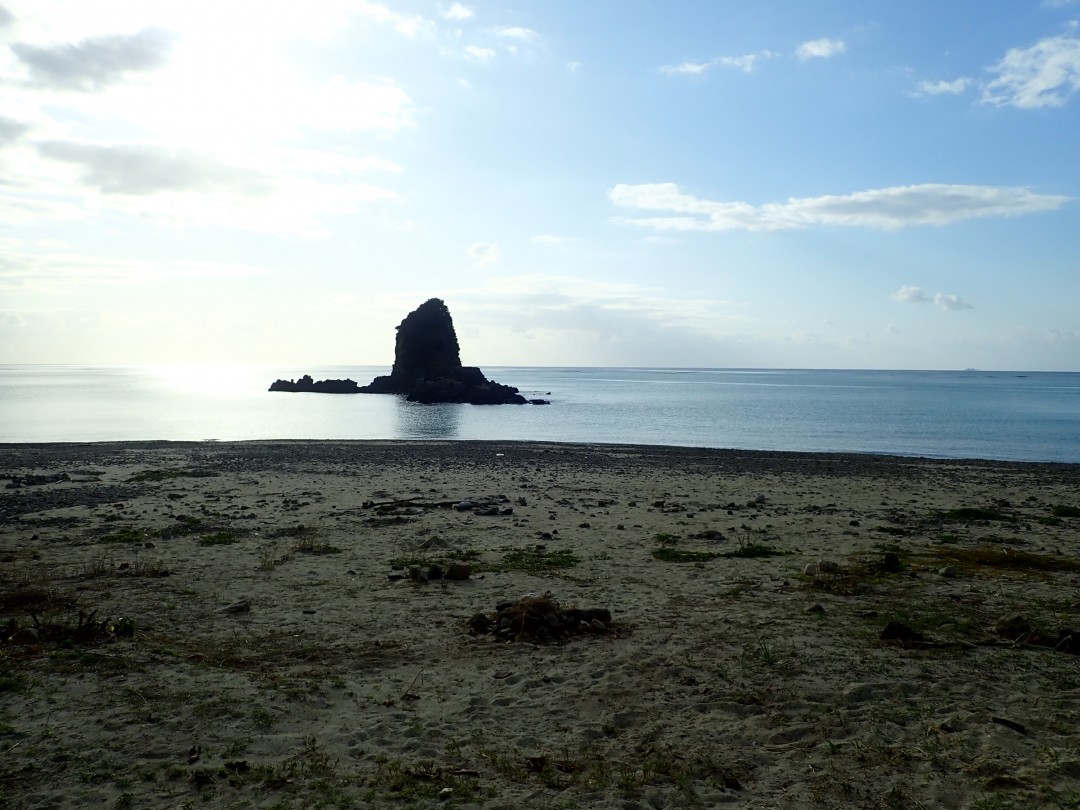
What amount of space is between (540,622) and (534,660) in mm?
884

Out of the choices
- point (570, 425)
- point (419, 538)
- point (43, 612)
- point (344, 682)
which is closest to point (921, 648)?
point (344, 682)

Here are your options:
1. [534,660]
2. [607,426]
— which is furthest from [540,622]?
[607,426]

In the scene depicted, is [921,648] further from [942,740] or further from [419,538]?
[419,538]

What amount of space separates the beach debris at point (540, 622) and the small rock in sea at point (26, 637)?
516 centimetres

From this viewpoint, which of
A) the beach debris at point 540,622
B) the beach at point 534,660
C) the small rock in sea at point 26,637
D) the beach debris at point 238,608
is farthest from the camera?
the beach debris at point 238,608

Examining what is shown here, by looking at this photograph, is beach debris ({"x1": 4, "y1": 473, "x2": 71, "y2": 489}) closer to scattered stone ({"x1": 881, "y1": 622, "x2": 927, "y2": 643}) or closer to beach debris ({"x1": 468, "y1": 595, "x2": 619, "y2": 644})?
beach debris ({"x1": 468, "y1": 595, "x2": 619, "y2": 644})

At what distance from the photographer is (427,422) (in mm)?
65875

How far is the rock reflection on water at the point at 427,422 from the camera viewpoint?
54312 mm

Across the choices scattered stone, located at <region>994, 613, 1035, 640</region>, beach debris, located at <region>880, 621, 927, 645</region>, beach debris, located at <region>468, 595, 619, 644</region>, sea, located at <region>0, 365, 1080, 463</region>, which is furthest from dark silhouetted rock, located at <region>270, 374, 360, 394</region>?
scattered stone, located at <region>994, 613, 1035, 640</region>

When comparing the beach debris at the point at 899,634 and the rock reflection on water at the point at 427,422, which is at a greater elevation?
the rock reflection on water at the point at 427,422

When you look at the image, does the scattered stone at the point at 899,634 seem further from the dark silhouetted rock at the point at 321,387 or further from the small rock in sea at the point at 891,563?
the dark silhouetted rock at the point at 321,387

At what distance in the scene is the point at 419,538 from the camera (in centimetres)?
1538

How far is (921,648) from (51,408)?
8839 centimetres

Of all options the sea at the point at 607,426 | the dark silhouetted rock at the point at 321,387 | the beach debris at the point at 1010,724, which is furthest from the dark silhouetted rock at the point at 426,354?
the beach debris at the point at 1010,724
